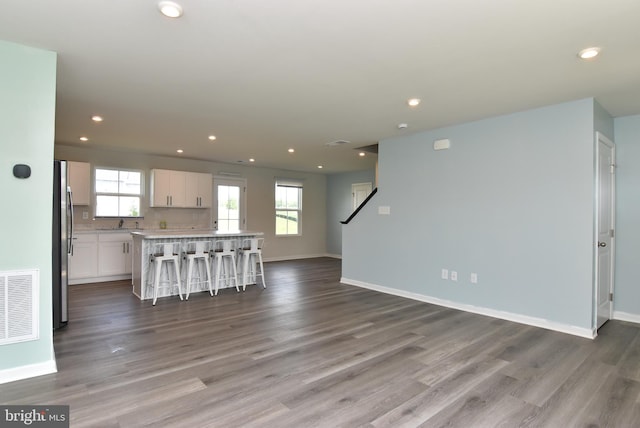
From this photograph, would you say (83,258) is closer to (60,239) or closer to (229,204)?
(60,239)

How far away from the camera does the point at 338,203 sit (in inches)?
388

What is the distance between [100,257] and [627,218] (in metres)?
7.77

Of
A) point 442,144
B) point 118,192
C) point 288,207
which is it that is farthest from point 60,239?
point 288,207

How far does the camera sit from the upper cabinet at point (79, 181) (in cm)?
600

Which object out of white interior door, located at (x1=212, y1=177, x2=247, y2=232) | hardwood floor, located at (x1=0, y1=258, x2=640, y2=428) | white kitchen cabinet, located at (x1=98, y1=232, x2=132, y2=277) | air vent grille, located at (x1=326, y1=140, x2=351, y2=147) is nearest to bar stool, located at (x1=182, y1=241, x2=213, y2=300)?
hardwood floor, located at (x1=0, y1=258, x2=640, y2=428)

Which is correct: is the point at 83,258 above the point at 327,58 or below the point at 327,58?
below

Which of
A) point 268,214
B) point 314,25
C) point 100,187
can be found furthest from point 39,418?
point 268,214

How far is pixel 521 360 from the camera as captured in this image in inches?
115

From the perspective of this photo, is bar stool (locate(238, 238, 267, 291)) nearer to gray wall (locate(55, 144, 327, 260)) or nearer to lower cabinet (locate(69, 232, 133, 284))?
lower cabinet (locate(69, 232, 133, 284))

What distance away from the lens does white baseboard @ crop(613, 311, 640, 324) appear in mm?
3997

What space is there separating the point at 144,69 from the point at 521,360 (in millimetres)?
4055

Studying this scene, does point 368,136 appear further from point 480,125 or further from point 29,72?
point 29,72

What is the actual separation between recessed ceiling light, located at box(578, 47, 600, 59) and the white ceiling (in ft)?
0.27

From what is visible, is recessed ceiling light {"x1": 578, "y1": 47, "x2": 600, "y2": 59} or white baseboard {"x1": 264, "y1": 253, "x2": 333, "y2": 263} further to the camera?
white baseboard {"x1": 264, "y1": 253, "x2": 333, "y2": 263}
